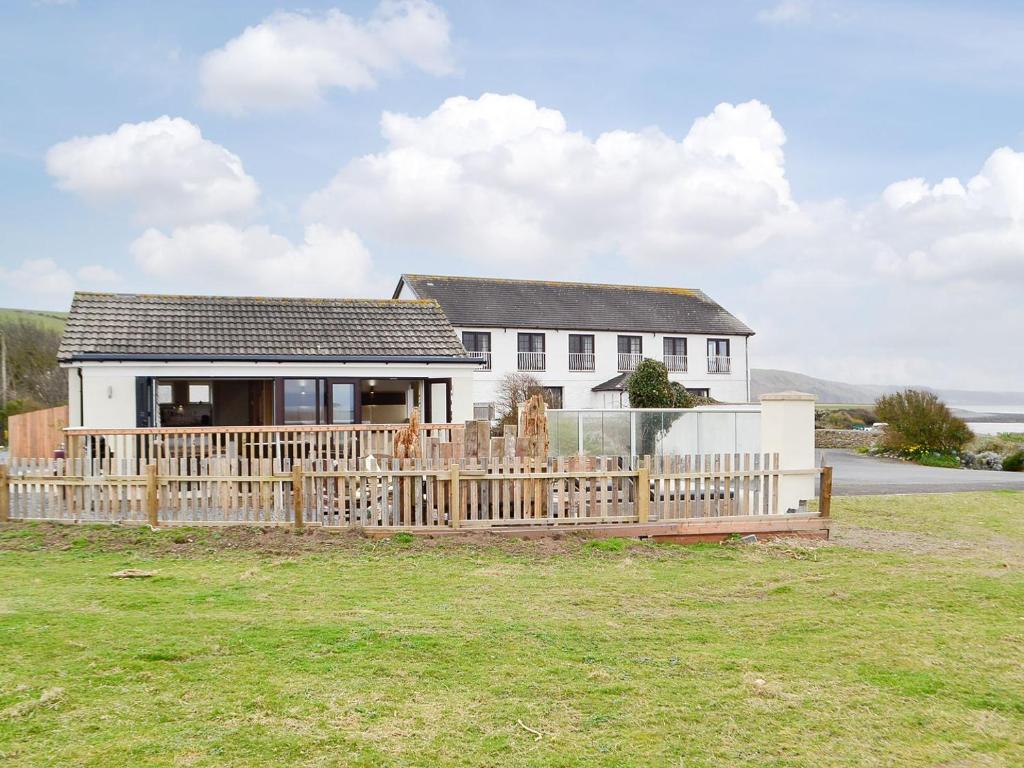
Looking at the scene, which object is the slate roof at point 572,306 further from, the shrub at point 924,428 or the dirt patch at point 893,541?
the dirt patch at point 893,541

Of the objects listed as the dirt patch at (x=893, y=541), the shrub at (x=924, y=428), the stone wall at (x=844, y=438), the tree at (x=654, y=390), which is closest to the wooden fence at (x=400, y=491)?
the dirt patch at (x=893, y=541)

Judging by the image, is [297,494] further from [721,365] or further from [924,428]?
[721,365]

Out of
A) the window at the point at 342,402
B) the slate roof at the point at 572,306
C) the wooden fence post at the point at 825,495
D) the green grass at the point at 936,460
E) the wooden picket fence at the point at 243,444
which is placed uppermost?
the slate roof at the point at 572,306

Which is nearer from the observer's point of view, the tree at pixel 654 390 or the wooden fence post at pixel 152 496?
the wooden fence post at pixel 152 496

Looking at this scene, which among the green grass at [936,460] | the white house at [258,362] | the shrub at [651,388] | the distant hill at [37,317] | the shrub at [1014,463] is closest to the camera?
the white house at [258,362]

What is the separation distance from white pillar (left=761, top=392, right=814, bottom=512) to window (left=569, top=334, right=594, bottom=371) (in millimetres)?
29456

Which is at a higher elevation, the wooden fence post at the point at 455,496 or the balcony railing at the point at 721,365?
the balcony railing at the point at 721,365

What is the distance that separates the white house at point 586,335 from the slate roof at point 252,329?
19497mm

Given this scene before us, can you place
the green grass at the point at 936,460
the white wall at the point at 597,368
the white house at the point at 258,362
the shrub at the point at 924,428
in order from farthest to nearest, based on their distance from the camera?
1. the white wall at the point at 597,368
2. the shrub at the point at 924,428
3. the green grass at the point at 936,460
4. the white house at the point at 258,362

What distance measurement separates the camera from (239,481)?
11086mm

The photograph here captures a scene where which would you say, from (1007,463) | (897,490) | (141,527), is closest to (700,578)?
(141,527)

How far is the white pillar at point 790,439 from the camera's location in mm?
11719

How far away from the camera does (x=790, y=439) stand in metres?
11.9

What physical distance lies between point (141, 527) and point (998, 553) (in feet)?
39.4
